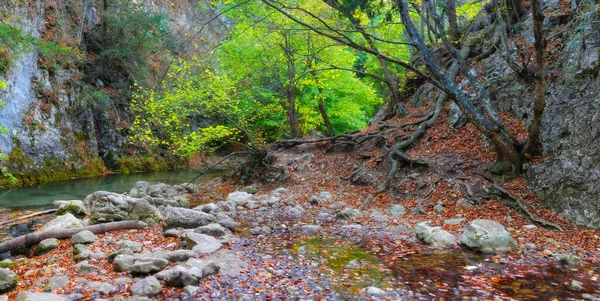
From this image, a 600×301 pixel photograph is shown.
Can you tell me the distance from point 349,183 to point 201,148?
206 inches

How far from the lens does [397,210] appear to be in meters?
8.69

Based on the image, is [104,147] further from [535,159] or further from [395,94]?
[535,159]

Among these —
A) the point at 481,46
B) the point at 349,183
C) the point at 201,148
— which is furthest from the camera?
the point at 481,46

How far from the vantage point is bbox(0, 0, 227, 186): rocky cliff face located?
598 inches

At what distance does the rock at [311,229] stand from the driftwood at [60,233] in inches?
129

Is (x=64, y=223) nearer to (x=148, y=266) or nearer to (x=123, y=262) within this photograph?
(x=123, y=262)

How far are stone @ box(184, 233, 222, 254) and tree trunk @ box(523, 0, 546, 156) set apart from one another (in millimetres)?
6511

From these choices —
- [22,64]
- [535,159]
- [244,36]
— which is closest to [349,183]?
[535,159]

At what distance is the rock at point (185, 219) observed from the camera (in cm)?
730

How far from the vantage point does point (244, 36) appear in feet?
53.6

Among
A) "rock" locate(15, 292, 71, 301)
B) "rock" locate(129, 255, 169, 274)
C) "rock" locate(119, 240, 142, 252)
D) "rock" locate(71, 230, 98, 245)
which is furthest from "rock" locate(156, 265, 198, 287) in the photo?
"rock" locate(71, 230, 98, 245)

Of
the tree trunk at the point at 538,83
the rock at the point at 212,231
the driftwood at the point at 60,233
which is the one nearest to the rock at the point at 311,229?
the rock at the point at 212,231

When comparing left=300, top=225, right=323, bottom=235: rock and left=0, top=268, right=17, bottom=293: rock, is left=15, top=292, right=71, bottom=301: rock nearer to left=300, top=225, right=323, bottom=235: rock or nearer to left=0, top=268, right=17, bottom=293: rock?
→ left=0, top=268, right=17, bottom=293: rock

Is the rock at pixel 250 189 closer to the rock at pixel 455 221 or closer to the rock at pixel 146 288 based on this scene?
the rock at pixel 455 221
